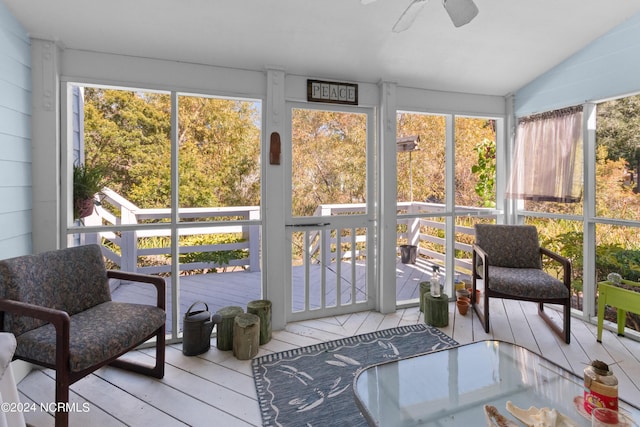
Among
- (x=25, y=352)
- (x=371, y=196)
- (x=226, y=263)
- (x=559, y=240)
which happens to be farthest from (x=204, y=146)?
(x=559, y=240)

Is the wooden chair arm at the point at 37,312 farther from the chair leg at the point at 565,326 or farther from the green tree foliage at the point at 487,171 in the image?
the green tree foliage at the point at 487,171

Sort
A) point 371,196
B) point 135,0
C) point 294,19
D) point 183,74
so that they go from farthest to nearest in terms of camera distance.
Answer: point 371,196
point 183,74
point 294,19
point 135,0

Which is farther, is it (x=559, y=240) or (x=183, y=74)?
(x=559, y=240)

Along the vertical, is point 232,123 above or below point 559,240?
above

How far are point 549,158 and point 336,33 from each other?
2394mm

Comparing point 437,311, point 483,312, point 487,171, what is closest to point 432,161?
point 487,171

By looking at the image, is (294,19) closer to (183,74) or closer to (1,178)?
(183,74)

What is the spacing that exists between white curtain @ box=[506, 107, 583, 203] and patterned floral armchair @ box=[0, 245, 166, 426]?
3.48m

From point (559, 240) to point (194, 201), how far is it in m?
4.36

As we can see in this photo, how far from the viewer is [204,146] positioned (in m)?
4.68

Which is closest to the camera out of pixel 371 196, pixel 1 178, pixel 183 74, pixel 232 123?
pixel 1 178

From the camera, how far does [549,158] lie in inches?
130

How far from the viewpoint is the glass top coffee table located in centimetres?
138

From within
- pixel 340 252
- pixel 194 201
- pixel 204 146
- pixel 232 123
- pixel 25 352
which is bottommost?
pixel 25 352
